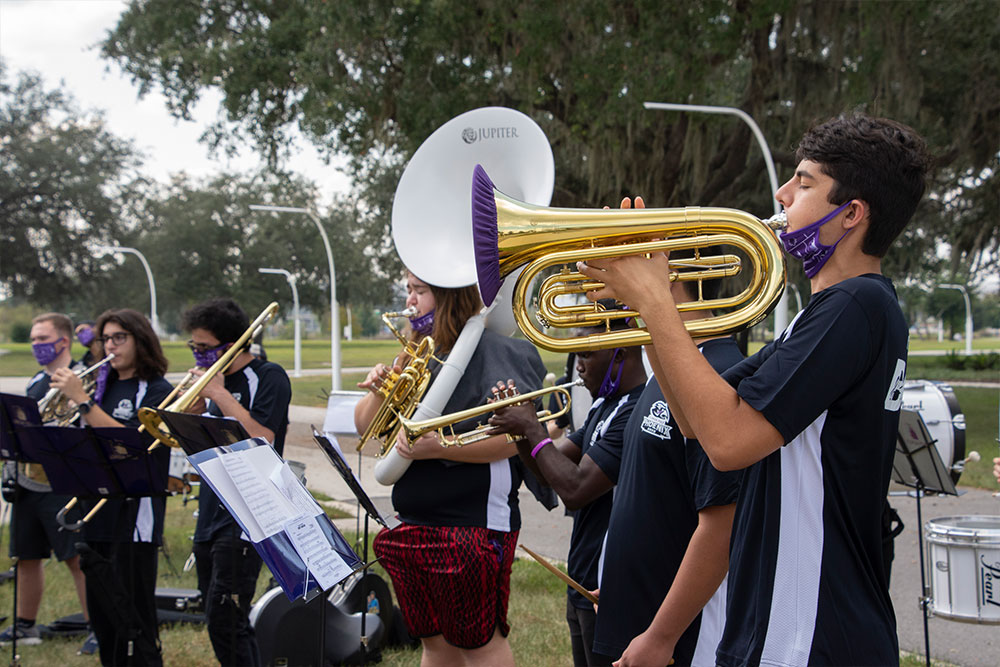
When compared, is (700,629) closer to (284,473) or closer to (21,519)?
(284,473)

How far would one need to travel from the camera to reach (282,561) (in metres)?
2.31

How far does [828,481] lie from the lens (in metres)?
1.80

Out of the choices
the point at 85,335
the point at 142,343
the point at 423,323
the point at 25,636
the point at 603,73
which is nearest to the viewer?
the point at 423,323

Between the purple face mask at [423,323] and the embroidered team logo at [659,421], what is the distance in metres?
1.49

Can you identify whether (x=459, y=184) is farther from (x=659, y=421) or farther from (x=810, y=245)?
(x=810, y=245)

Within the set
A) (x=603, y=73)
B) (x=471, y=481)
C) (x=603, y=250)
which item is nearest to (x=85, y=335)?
(x=471, y=481)

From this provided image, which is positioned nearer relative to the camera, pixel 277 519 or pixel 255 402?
pixel 277 519

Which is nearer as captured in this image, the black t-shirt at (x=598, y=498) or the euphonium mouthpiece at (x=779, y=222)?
the euphonium mouthpiece at (x=779, y=222)

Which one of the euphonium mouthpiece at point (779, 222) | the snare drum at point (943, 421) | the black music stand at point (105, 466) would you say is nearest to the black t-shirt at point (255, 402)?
the black music stand at point (105, 466)

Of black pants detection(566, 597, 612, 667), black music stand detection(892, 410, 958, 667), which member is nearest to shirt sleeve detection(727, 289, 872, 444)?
black pants detection(566, 597, 612, 667)

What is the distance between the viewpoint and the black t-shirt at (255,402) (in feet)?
14.3

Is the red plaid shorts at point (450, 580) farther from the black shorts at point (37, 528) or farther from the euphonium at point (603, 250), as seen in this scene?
the black shorts at point (37, 528)

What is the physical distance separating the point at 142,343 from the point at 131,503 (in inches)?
41.2

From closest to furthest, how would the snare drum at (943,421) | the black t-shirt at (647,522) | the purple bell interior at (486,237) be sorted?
the purple bell interior at (486,237) < the black t-shirt at (647,522) < the snare drum at (943,421)
